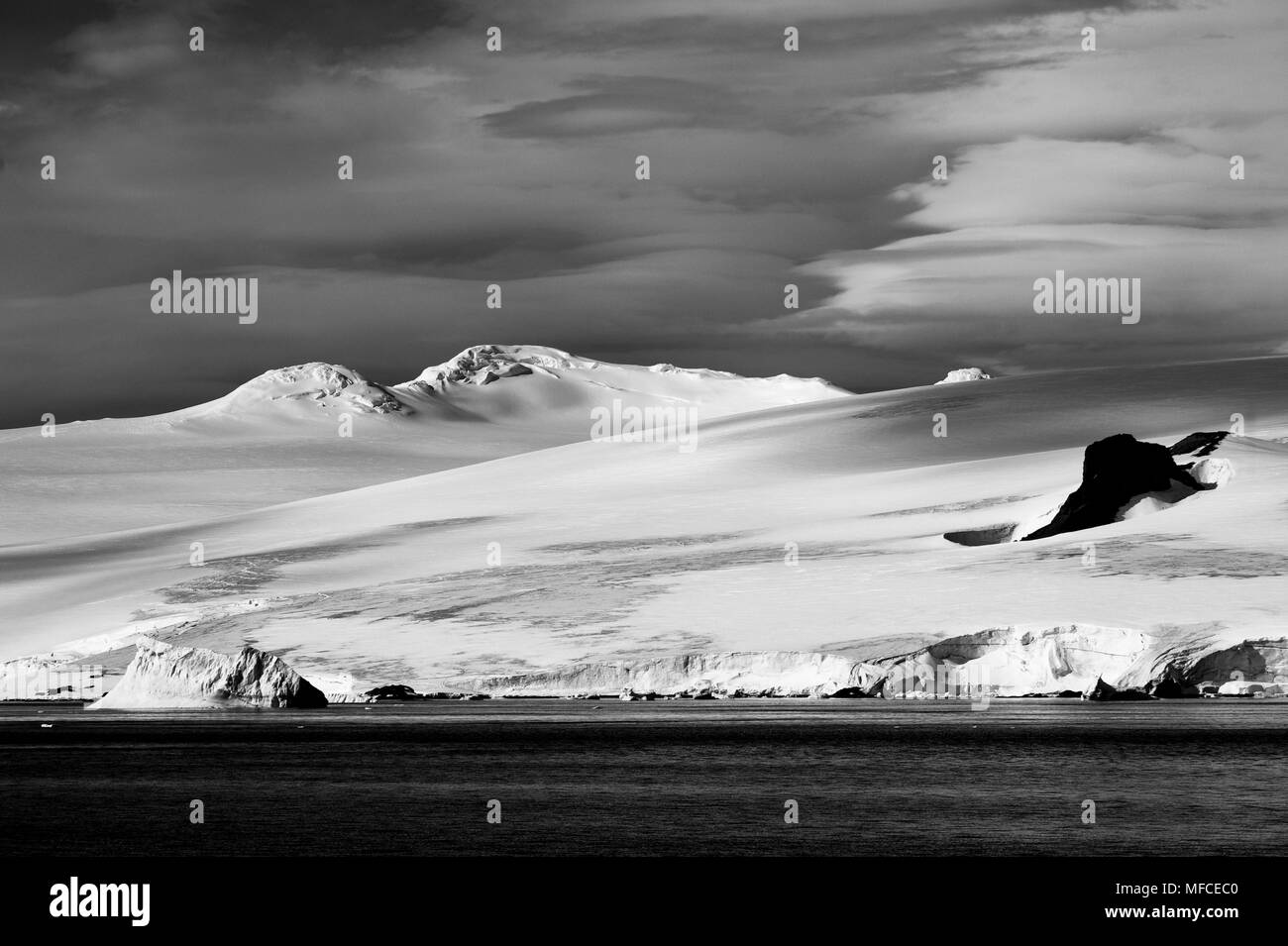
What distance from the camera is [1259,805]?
112 ft

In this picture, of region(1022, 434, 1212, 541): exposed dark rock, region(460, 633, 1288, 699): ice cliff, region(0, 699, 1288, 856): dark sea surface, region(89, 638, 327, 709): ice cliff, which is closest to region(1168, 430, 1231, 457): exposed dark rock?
region(1022, 434, 1212, 541): exposed dark rock

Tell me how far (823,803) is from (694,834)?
4.84 meters

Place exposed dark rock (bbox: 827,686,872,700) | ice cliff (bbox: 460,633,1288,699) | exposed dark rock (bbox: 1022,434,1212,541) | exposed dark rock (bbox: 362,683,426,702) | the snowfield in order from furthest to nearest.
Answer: exposed dark rock (bbox: 1022,434,1212,541) < exposed dark rock (bbox: 362,683,426,702) < the snowfield < exposed dark rock (bbox: 827,686,872,700) < ice cliff (bbox: 460,633,1288,699)

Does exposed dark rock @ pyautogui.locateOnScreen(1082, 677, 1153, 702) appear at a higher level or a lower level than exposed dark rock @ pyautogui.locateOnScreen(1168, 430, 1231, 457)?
lower

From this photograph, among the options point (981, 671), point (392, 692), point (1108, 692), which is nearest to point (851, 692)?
point (981, 671)

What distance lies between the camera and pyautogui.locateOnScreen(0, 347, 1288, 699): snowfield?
60.6 m

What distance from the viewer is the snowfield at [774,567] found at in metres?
60.6

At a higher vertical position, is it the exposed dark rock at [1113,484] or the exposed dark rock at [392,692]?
the exposed dark rock at [1113,484]

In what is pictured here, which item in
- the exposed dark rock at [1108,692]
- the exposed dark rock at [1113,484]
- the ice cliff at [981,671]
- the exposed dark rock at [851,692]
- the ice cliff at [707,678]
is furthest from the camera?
the exposed dark rock at [1113,484]

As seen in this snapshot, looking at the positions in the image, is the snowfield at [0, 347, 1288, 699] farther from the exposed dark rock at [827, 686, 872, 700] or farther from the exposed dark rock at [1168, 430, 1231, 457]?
the exposed dark rock at [1168, 430, 1231, 457]

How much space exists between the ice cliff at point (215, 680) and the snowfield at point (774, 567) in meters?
3.90

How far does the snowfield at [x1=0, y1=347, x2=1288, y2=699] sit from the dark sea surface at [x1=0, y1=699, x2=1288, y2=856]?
2.28 metres

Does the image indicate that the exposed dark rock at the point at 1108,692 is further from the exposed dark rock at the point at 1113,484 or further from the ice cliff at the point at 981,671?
the exposed dark rock at the point at 1113,484

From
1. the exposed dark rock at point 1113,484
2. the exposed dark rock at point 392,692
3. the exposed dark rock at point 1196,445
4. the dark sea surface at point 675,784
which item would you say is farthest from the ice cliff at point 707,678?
the exposed dark rock at point 1196,445
